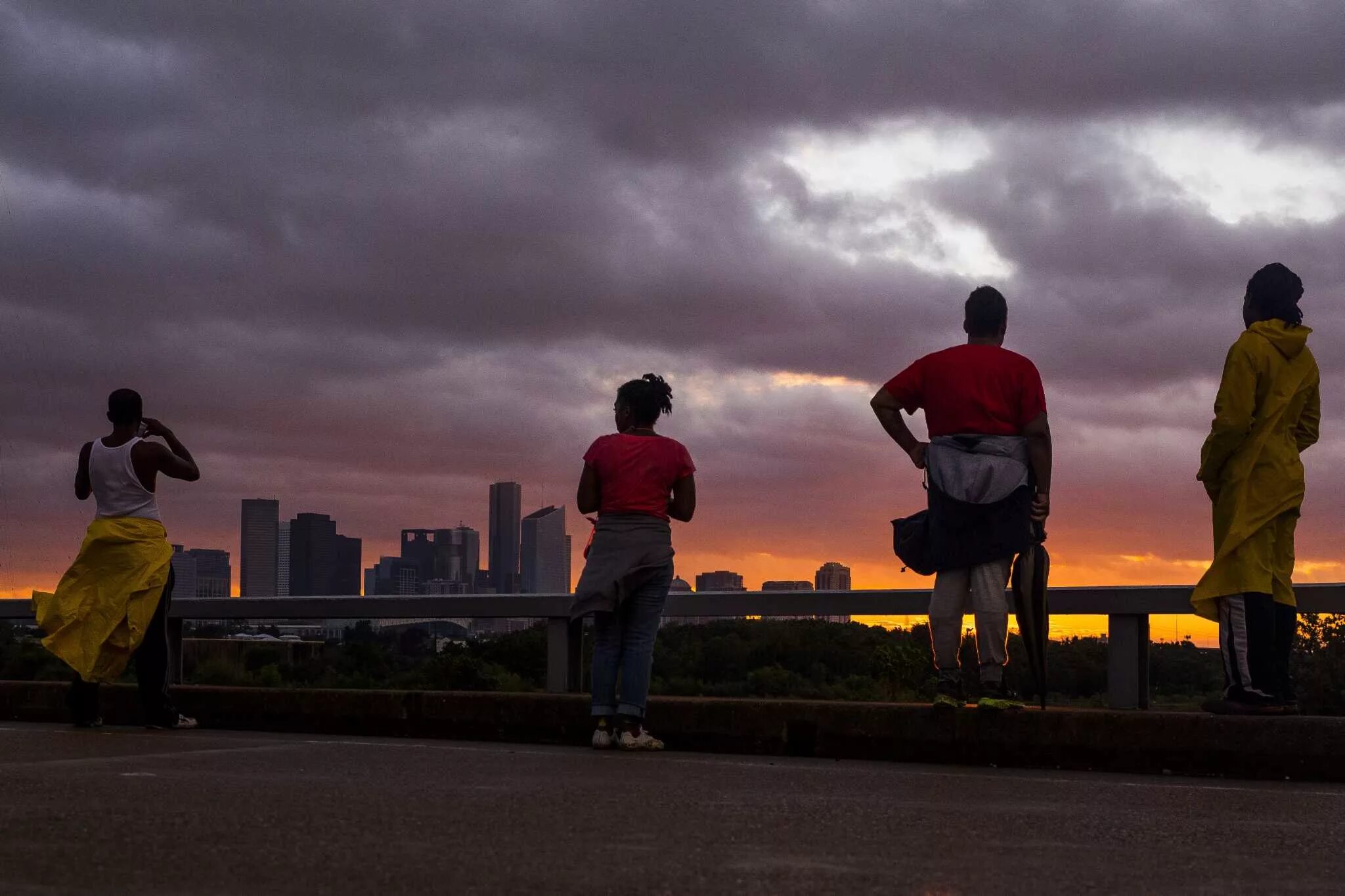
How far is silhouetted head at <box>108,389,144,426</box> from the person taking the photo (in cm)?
884

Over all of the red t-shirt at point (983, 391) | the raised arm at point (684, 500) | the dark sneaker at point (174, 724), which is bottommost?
the dark sneaker at point (174, 724)

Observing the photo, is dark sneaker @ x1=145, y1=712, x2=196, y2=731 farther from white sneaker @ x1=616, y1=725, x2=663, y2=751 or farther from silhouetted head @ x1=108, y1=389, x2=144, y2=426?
white sneaker @ x1=616, y1=725, x2=663, y2=751

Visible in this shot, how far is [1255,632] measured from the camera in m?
6.70

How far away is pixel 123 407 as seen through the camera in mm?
8859

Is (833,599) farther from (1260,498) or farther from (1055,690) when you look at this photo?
(1260,498)

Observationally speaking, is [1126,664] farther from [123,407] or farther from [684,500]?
[123,407]

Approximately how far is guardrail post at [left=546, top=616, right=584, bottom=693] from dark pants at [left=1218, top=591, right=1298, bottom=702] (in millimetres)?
3382

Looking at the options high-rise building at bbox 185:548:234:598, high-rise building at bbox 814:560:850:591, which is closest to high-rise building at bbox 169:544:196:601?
high-rise building at bbox 814:560:850:591

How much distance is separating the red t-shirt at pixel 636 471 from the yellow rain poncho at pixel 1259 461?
8.42 ft

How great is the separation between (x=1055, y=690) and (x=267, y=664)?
198 inches

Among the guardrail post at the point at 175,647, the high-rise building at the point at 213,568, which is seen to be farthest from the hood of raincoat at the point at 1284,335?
the high-rise building at the point at 213,568

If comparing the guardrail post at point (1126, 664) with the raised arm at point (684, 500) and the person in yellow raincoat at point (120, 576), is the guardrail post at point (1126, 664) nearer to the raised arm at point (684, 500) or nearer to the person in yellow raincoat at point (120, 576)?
the raised arm at point (684, 500)

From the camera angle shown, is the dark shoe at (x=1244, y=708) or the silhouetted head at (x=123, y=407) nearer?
the dark shoe at (x=1244, y=708)

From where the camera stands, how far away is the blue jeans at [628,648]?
7.79 metres
